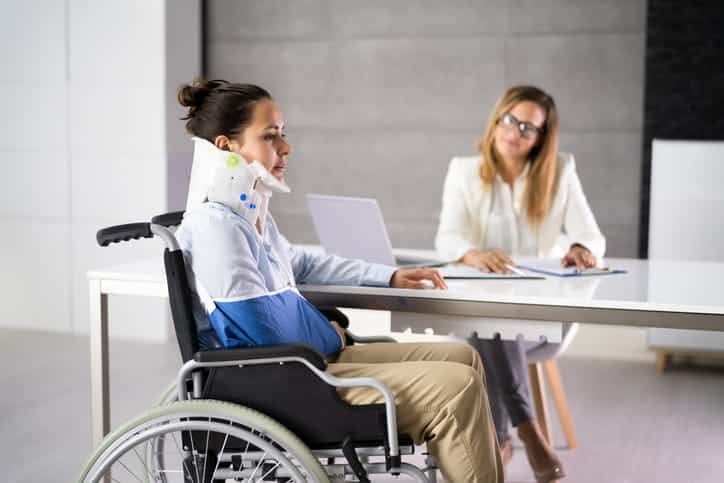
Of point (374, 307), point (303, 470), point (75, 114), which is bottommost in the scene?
point (303, 470)

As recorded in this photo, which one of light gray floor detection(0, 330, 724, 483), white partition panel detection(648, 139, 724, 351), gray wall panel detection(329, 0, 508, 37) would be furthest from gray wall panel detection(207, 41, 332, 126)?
white partition panel detection(648, 139, 724, 351)

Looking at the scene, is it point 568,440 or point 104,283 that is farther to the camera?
point 568,440

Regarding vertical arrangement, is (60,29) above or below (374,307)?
above

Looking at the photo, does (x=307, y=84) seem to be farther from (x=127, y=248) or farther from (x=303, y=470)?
(x=303, y=470)

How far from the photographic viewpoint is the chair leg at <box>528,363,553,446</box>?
3.32m

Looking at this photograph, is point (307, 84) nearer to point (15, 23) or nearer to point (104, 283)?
point (15, 23)

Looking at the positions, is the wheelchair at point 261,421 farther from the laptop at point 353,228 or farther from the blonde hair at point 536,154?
the blonde hair at point 536,154

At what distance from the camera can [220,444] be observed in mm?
2064

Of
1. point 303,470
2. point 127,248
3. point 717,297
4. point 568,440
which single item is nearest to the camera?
point 303,470

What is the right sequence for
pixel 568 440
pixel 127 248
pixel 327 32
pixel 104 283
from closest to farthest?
1. pixel 104 283
2. pixel 568 440
3. pixel 127 248
4. pixel 327 32

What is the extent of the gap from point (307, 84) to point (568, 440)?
8.90 feet

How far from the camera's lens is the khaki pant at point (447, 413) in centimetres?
203

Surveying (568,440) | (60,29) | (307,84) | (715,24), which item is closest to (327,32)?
(307,84)

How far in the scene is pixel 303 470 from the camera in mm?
1994
